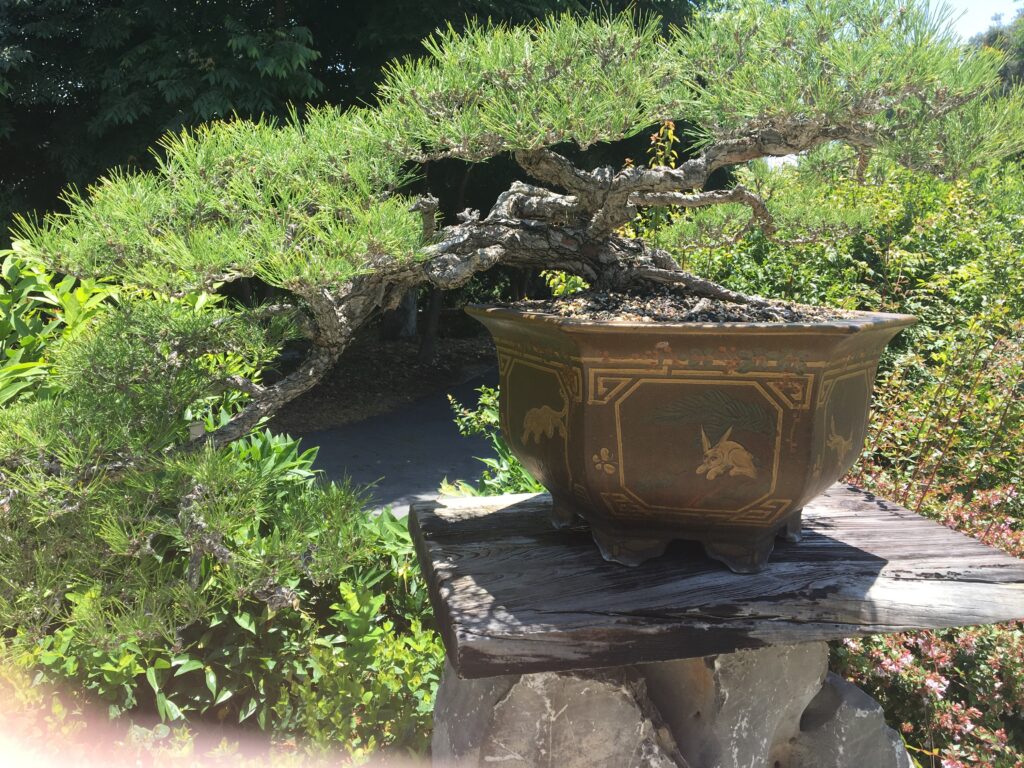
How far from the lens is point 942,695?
7.22 feet

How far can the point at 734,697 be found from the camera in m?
1.49

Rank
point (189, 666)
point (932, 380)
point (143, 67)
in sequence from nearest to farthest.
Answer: point (189, 666) < point (932, 380) < point (143, 67)

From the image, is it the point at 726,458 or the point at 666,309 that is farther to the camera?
the point at 666,309

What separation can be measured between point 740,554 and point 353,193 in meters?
0.92

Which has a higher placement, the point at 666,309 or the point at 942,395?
the point at 666,309

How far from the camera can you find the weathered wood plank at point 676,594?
3.85ft

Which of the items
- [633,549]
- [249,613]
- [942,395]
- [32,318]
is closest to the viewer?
[633,549]

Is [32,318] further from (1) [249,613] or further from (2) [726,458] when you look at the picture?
A: (2) [726,458]

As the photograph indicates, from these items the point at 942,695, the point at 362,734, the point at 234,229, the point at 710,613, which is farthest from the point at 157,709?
the point at 942,695

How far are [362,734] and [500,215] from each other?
128 centimetres

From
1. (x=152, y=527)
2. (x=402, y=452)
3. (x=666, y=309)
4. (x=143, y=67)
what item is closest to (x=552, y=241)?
(x=666, y=309)

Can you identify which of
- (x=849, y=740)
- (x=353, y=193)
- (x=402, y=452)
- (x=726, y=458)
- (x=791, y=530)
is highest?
(x=353, y=193)

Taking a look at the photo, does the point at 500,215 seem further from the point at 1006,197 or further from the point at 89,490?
the point at 1006,197

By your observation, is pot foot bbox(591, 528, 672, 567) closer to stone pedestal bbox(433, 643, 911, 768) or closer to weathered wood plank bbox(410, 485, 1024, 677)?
weathered wood plank bbox(410, 485, 1024, 677)
